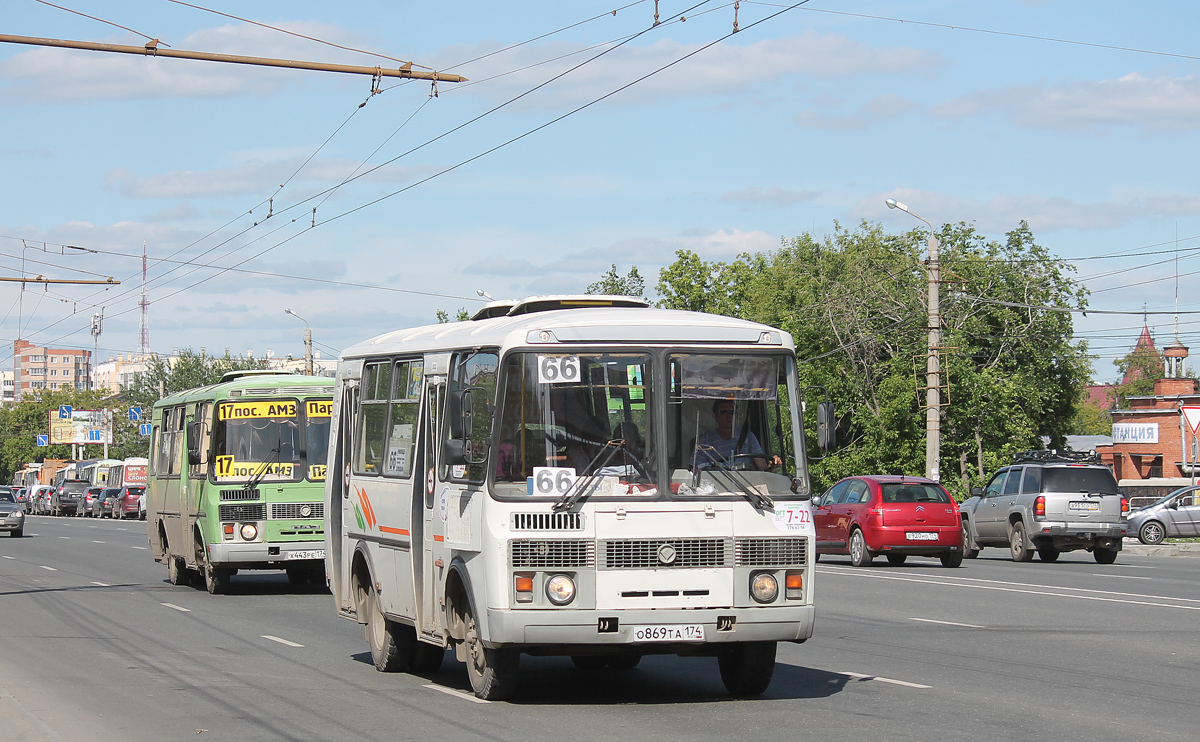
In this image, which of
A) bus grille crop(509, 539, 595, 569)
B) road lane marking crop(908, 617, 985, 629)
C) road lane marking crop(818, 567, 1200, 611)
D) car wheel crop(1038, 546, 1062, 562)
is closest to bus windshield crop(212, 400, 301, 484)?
road lane marking crop(908, 617, 985, 629)

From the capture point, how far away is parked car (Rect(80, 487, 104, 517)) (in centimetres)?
7079

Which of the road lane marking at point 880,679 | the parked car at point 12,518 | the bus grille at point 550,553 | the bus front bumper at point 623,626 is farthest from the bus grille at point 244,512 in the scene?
the parked car at point 12,518

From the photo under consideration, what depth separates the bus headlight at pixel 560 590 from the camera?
9.15 metres

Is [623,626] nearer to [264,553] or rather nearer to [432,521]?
[432,521]

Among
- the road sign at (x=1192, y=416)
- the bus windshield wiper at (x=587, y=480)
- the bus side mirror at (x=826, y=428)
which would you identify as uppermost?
the road sign at (x=1192, y=416)

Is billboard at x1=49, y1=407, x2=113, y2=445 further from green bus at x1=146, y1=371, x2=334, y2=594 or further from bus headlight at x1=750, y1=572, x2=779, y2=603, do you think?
bus headlight at x1=750, y1=572, x2=779, y2=603

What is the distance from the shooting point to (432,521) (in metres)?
10.4

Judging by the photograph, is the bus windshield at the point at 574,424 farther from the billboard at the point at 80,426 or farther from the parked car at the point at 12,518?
the billboard at the point at 80,426

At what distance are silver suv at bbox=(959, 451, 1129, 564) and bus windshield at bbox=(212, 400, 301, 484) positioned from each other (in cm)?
1301

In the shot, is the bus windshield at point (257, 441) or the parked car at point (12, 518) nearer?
the bus windshield at point (257, 441)

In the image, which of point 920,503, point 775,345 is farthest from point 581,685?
point 920,503

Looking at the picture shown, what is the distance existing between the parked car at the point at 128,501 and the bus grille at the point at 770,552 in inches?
2264

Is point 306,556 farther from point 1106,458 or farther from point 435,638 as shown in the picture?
point 1106,458

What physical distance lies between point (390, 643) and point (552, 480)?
3152 millimetres
